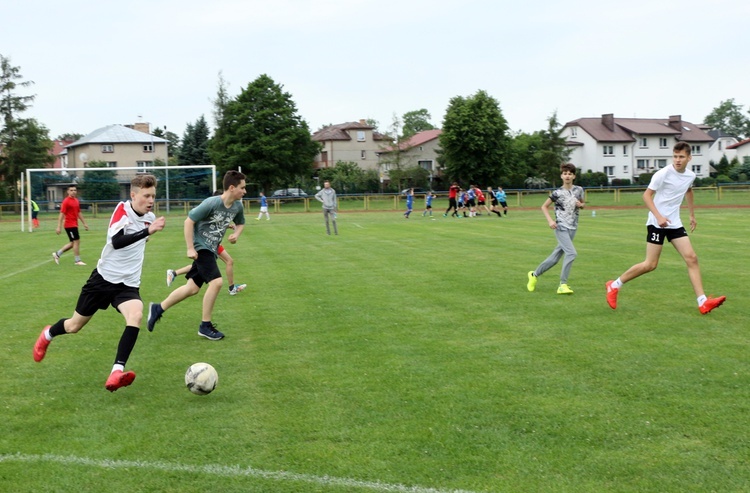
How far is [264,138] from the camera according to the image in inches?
2699

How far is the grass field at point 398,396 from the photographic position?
4320 millimetres

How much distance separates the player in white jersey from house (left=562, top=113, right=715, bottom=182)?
9028 cm

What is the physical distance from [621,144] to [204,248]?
3618 inches

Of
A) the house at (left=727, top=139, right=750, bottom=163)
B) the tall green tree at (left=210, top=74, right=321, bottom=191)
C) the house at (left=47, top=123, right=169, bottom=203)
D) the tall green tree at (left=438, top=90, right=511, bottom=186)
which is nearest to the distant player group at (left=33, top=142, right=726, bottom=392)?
the tall green tree at (left=210, top=74, right=321, bottom=191)

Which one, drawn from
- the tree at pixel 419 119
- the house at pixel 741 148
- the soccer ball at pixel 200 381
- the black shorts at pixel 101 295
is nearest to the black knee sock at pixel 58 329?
the black shorts at pixel 101 295

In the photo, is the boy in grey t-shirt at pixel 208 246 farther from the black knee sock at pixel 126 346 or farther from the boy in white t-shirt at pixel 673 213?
the boy in white t-shirt at pixel 673 213

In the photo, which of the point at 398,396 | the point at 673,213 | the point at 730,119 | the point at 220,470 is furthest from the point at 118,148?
the point at 730,119

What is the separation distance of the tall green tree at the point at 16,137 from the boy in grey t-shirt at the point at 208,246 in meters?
64.1

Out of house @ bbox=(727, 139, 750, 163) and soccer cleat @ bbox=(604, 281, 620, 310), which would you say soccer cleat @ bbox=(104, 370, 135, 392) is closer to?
soccer cleat @ bbox=(604, 281, 620, 310)

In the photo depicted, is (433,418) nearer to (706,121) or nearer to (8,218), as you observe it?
(8,218)

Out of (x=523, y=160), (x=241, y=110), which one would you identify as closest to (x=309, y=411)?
(x=241, y=110)

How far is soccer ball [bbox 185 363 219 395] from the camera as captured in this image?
5.84m

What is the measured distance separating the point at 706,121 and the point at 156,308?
176018 millimetres

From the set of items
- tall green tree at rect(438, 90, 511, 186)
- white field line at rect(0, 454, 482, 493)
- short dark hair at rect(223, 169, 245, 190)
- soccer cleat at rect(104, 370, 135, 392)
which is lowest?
white field line at rect(0, 454, 482, 493)
